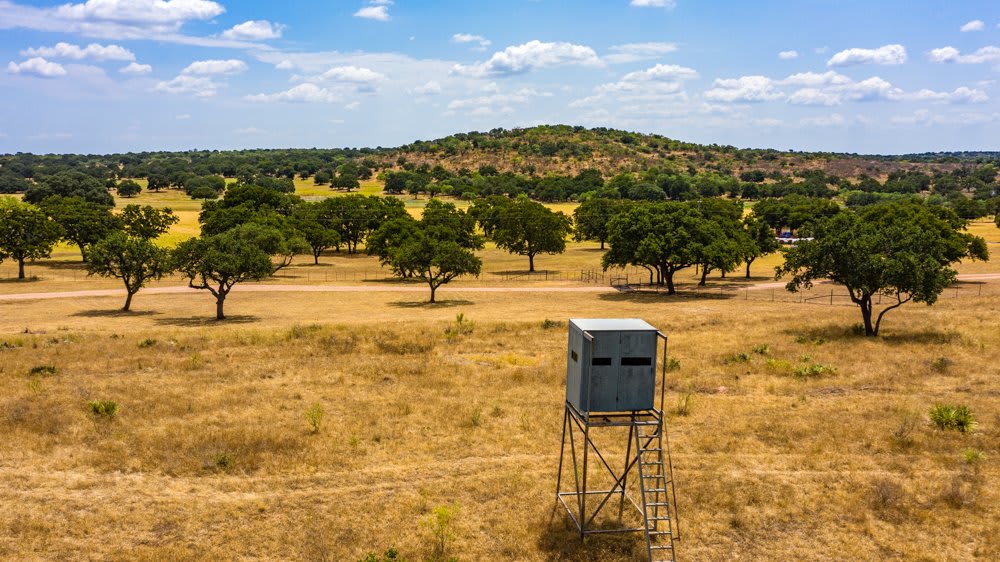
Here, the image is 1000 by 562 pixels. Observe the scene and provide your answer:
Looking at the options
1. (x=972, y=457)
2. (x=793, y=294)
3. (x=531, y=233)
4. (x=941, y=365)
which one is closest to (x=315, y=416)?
(x=972, y=457)

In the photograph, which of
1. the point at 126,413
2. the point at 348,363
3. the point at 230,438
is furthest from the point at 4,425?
the point at 348,363

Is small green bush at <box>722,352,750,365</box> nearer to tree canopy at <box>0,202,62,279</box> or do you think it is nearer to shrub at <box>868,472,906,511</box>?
shrub at <box>868,472,906,511</box>

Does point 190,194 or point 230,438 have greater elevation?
point 190,194

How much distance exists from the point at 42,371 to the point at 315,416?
16739 millimetres

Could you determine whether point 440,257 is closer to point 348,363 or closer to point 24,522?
point 348,363

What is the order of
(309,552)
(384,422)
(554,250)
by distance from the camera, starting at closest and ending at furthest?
(309,552), (384,422), (554,250)

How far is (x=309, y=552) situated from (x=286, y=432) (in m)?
9.03

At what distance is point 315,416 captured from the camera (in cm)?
2723

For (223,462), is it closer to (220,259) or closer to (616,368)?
(616,368)

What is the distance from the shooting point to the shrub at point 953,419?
1043 inches

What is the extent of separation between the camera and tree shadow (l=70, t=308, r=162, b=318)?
57.1 meters

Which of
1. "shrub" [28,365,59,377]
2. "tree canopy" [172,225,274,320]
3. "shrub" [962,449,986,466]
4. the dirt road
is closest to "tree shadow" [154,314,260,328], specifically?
"tree canopy" [172,225,274,320]

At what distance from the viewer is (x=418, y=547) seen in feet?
60.6

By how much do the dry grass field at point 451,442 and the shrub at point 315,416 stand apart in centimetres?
22
